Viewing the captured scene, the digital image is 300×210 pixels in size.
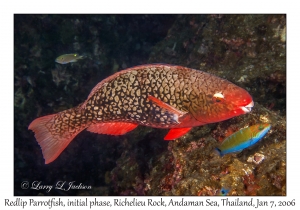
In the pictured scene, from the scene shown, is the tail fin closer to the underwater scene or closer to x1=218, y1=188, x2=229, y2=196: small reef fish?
the underwater scene

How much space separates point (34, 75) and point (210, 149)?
6.31m

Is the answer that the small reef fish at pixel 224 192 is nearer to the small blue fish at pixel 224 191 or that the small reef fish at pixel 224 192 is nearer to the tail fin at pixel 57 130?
the small blue fish at pixel 224 191

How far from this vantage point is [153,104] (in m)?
3.18

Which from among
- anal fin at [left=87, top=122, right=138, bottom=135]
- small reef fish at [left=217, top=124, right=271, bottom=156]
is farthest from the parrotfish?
small reef fish at [left=217, top=124, right=271, bottom=156]

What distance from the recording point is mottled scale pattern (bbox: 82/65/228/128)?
3.02m

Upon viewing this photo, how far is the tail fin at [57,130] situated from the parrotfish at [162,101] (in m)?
0.04

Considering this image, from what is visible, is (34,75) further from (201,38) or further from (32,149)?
(201,38)

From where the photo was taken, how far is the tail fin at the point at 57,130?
3633 millimetres

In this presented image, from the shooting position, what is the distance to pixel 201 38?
21.5ft

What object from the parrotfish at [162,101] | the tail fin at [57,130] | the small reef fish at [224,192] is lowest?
the small reef fish at [224,192]

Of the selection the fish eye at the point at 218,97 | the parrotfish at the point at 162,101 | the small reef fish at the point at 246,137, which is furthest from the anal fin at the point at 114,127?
the small reef fish at the point at 246,137

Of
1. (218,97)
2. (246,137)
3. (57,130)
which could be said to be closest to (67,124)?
(57,130)

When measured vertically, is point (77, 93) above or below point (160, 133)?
above

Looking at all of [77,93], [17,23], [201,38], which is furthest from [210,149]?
[17,23]
